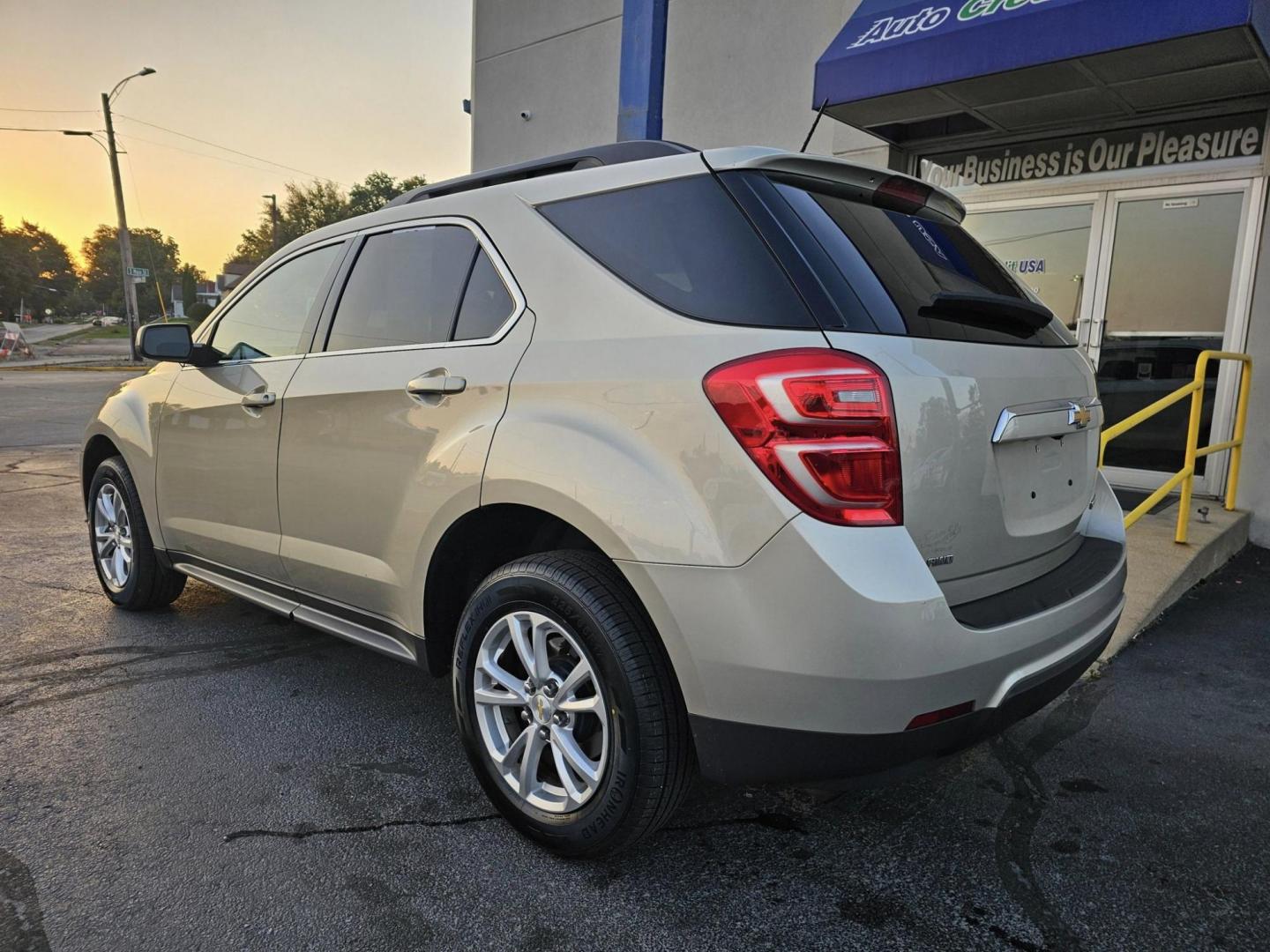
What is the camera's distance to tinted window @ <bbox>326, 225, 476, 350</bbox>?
2.81 meters

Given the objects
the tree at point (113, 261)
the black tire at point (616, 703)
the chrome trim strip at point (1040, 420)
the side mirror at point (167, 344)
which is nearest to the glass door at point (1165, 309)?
the chrome trim strip at point (1040, 420)

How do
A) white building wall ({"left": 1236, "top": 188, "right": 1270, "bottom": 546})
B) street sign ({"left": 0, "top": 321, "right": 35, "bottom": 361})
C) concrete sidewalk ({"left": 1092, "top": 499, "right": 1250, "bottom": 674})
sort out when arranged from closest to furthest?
concrete sidewalk ({"left": 1092, "top": 499, "right": 1250, "bottom": 674}) < white building wall ({"left": 1236, "top": 188, "right": 1270, "bottom": 546}) < street sign ({"left": 0, "top": 321, "right": 35, "bottom": 361})

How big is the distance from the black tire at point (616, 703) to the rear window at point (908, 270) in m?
0.92

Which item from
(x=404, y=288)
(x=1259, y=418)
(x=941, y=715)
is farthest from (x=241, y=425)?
(x=1259, y=418)

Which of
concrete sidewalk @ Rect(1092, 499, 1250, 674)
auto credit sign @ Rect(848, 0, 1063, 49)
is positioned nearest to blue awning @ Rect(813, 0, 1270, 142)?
auto credit sign @ Rect(848, 0, 1063, 49)

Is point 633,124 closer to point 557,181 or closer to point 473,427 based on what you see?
point 557,181

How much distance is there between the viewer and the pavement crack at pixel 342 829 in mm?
2441

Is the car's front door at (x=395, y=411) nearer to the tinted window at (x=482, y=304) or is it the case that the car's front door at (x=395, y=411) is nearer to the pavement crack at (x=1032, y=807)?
the tinted window at (x=482, y=304)

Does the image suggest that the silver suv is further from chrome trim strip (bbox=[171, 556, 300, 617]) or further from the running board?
chrome trim strip (bbox=[171, 556, 300, 617])

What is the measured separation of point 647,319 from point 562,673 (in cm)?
95

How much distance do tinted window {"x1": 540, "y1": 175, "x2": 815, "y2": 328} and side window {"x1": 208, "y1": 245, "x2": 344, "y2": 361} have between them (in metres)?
1.35

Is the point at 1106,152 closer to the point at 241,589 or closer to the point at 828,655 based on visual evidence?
the point at 828,655

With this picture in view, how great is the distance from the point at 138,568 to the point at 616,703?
317 centimetres

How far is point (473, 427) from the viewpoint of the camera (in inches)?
98.0
